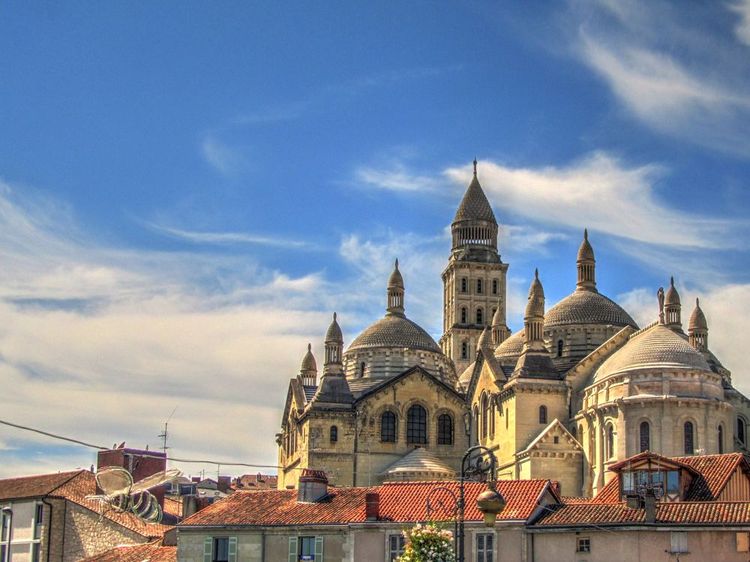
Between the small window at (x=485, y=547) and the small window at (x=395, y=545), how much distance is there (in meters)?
2.55

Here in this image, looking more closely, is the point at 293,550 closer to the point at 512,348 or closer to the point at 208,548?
the point at 208,548

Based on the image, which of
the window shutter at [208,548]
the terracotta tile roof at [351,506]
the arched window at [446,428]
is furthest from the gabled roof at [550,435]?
the window shutter at [208,548]

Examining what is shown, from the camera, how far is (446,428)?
8231 centimetres

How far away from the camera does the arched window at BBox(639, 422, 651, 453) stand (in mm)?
66750

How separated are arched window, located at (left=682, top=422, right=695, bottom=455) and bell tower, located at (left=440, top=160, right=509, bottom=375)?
44448mm

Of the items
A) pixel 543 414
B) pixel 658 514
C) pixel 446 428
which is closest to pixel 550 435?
pixel 543 414

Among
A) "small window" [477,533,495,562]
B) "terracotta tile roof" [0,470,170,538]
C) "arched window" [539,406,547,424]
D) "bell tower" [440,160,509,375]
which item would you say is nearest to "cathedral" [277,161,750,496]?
"arched window" [539,406,547,424]

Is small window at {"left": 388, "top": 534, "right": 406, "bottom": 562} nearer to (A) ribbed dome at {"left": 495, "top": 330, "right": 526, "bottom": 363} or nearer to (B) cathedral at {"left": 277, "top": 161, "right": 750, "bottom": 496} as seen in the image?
(B) cathedral at {"left": 277, "top": 161, "right": 750, "bottom": 496}

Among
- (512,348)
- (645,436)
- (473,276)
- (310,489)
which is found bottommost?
(310,489)

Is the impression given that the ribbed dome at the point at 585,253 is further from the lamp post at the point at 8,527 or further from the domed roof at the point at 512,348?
the lamp post at the point at 8,527

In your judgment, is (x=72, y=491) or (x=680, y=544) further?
(x=72, y=491)

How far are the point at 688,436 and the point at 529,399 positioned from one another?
10152 millimetres

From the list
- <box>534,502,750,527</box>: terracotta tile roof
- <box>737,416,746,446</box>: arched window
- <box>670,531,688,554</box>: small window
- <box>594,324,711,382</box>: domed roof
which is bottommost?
<box>670,531,688,554</box>: small window

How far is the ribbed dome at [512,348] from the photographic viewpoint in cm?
8525
